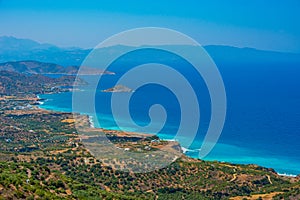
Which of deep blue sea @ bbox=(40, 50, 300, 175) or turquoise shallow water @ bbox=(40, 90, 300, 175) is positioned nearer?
turquoise shallow water @ bbox=(40, 90, 300, 175)

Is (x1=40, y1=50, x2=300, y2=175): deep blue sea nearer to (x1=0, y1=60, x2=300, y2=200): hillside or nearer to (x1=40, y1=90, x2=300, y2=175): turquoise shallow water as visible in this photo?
(x1=40, y1=90, x2=300, y2=175): turquoise shallow water

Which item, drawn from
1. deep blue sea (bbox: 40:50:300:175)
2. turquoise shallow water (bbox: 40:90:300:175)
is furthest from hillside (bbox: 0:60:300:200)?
deep blue sea (bbox: 40:50:300:175)

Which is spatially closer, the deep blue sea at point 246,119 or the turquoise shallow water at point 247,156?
the turquoise shallow water at point 247,156

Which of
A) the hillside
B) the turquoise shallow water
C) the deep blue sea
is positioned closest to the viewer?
the hillside

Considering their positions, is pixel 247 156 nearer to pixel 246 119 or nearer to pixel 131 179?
pixel 246 119

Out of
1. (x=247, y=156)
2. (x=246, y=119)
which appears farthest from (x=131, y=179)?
(x=246, y=119)

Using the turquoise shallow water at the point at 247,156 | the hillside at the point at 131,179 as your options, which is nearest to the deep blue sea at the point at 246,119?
the turquoise shallow water at the point at 247,156

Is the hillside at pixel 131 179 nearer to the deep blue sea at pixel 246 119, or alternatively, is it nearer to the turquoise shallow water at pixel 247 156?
the turquoise shallow water at pixel 247 156

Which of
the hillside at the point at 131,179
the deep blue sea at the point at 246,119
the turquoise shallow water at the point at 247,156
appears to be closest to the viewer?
the hillside at the point at 131,179

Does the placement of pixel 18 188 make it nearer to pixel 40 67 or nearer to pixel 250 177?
pixel 250 177
